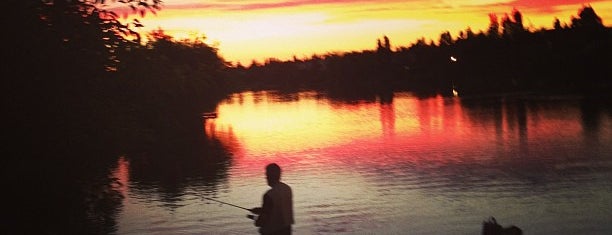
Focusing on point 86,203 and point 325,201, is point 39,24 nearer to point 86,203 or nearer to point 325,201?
point 86,203

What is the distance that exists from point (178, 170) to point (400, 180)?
10072 millimetres

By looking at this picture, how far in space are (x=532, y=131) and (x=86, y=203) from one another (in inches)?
1283

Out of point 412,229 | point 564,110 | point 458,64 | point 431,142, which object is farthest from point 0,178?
point 458,64

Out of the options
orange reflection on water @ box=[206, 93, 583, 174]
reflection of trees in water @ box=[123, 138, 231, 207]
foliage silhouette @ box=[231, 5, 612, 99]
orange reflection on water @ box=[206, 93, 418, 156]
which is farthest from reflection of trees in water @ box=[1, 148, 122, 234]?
foliage silhouette @ box=[231, 5, 612, 99]

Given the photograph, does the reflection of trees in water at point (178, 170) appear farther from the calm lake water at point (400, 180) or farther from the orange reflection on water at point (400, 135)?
the orange reflection on water at point (400, 135)

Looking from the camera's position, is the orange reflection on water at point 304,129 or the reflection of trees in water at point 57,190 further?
the orange reflection on water at point 304,129

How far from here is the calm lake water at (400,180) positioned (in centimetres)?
1836

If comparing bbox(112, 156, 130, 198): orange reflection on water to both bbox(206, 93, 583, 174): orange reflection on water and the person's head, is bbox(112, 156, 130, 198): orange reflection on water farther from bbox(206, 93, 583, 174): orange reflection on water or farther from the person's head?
the person's head

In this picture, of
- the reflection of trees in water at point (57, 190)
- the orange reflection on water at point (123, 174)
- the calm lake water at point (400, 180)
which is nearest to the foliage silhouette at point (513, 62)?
the calm lake water at point (400, 180)

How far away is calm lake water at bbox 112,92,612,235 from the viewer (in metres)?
18.4

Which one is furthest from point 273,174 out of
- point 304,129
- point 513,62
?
point 513,62

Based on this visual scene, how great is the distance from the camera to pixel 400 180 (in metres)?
25.4

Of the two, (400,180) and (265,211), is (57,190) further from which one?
(400,180)

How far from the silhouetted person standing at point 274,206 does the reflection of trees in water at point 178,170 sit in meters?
13.4
